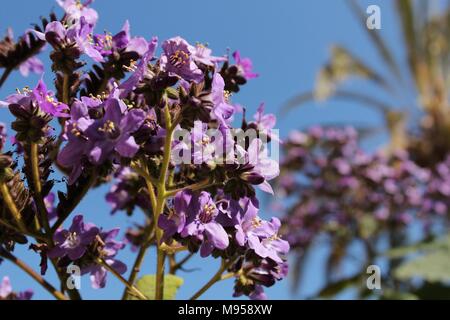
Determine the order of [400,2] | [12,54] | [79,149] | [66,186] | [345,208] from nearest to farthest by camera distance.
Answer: [79,149]
[66,186]
[12,54]
[345,208]
[400,2]

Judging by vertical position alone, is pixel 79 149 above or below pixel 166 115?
below

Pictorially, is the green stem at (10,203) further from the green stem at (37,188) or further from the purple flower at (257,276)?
the purple flower at (257,276)

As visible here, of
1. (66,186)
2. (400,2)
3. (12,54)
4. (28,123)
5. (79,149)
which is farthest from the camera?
(400,2)

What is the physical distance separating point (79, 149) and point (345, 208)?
4424 millimetres

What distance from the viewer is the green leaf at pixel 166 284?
1.88 meters

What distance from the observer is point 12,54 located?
7.12 ft

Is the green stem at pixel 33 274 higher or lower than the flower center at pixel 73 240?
lower

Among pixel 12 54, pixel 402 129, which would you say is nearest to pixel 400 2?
pixel 402 129

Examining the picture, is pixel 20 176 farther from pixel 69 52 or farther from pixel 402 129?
pixel 402 129

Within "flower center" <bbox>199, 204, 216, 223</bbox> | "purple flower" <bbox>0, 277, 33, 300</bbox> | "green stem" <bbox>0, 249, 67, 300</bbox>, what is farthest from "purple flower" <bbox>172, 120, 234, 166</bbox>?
"purple flower" <bbox>0, 277, 33, 300</bbox>

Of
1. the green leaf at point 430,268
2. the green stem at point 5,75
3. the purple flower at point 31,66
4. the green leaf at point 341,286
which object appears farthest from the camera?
the green leaf at point 341,286

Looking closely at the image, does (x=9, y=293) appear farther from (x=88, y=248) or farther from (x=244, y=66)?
(x=244, y=66)

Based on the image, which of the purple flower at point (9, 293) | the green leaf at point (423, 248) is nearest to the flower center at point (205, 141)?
the purple flower at point (9, 293)

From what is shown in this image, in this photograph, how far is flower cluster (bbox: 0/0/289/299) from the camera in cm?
143
